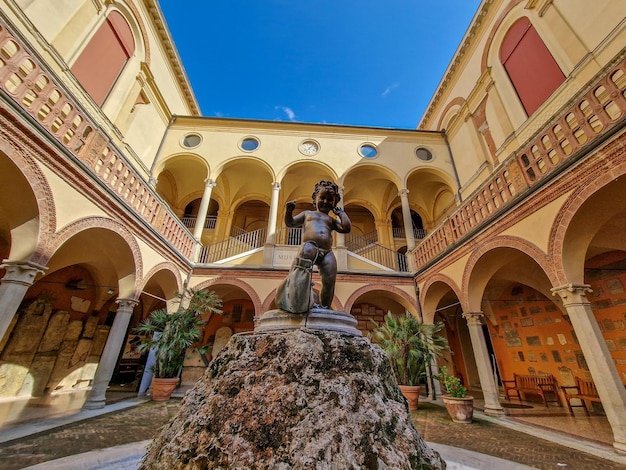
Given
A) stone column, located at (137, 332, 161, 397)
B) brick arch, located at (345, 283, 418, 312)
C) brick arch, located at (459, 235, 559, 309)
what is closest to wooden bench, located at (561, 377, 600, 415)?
brick arch, located at (459, 235, 559, 309)

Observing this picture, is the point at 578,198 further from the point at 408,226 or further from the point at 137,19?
the point at 137,19

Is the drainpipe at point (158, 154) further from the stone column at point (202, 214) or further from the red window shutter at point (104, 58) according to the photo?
the red window shutter at point (104, 58)

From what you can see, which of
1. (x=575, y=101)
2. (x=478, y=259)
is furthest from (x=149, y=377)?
(x=575, y=101)

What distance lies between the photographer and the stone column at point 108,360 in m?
5.74

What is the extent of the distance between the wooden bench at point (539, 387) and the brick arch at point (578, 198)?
447 cm

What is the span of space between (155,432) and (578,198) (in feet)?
24.4

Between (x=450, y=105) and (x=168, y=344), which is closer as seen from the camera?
(x=168, y=344)

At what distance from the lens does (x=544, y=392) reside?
7.28 meters

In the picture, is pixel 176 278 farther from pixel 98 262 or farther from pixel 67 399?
pixel 67 399

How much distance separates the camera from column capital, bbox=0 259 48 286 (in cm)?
405

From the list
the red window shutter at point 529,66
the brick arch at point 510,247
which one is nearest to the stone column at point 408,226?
the brick arch at point 510,247

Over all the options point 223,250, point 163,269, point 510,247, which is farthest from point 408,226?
point 163,269

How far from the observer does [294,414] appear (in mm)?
1734

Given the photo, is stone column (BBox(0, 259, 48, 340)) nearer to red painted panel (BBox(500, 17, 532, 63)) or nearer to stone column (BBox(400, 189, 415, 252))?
stone column (BBox(400, 189, 415, 252))
